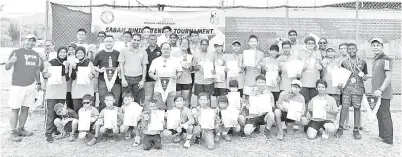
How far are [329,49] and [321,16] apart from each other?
1858 cm

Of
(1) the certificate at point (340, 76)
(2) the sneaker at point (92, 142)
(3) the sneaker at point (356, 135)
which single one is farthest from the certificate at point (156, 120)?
(3) the sneaker at point (356, 135)

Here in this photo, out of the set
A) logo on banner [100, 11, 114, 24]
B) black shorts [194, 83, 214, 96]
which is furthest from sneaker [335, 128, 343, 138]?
logo on banner [100, 11, 114, 24]

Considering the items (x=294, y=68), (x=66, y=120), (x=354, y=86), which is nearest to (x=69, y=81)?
(x=66, y=120)

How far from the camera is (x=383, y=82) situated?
5352mm

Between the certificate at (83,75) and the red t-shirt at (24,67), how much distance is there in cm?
79

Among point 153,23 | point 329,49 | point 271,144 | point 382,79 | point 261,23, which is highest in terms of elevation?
point 261,23

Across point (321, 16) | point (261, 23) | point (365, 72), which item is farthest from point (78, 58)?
point (321, 16)

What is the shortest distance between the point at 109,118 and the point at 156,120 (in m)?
0.76

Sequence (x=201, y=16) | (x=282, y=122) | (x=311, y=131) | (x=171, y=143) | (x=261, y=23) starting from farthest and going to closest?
(x=261, y=23)
(x=201, y=16)
(x=282, y=122)
(x=311, y=131)
(x=171, y=143)

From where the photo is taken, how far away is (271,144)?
5.36 metres

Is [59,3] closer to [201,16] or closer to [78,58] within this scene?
[78,58]

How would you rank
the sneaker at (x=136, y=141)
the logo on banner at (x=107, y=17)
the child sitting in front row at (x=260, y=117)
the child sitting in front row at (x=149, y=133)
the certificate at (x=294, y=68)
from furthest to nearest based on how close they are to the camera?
the logo on banner at (x=107, y=17) → the certificate at (x=294, y=68) → the child sitting in front row at (x=260, y=117) → the sneaker at (x=136, y=141) → the child sitting in front row at (x=149, y=133)

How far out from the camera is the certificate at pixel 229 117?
5.34 metres

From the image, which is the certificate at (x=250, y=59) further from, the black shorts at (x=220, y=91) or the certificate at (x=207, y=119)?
the certificate at (x=207, y=119)
